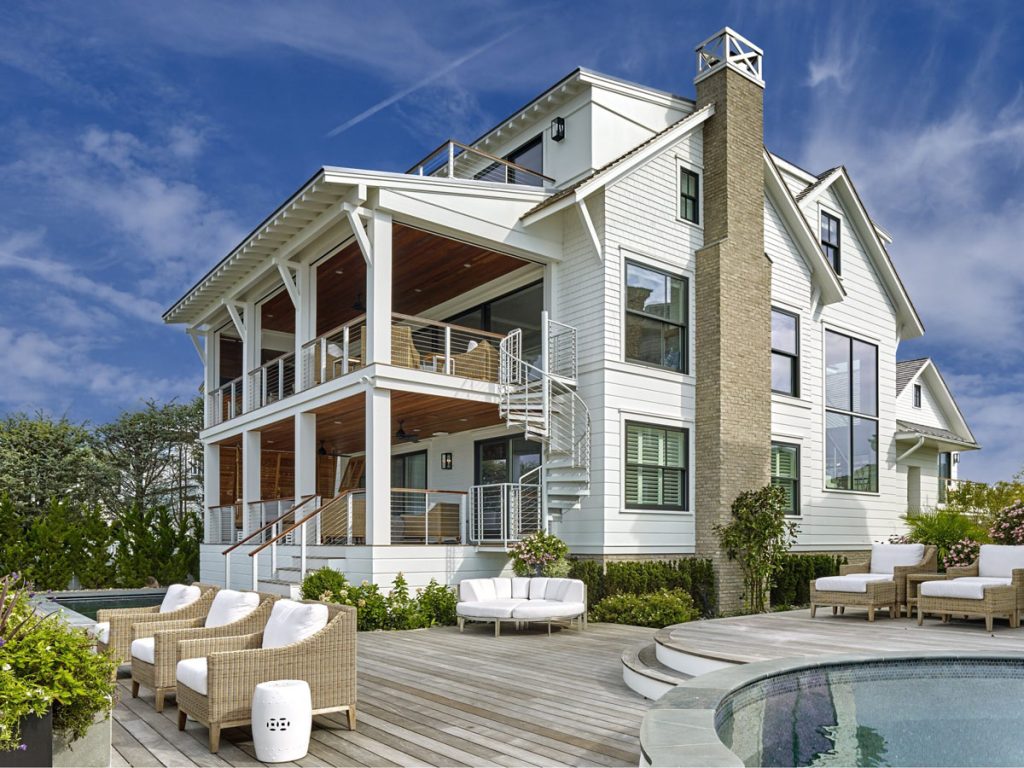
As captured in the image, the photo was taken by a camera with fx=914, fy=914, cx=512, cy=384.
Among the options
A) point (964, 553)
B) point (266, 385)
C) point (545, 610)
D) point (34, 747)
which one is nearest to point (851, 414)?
point (964, 553)

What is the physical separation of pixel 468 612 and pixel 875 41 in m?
14.9

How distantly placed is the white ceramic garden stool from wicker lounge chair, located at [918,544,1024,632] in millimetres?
7202

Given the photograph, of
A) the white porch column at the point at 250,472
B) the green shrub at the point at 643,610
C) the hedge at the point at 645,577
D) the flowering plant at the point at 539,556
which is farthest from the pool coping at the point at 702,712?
the white porch column at the point at 250,472

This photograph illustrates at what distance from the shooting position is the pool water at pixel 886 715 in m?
5.49

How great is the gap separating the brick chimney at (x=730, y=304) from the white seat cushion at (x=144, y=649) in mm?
9338

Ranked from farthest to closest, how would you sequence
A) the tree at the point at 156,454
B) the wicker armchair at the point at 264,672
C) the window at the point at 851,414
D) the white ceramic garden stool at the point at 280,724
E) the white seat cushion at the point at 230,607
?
the tree at the point at 156,454 < the window at the point at 851,414 < the white seat cushion at the point at 230,607 < the wicker armchair at the point at 264,672 < the white ceramic garden stool at the point at 280,724

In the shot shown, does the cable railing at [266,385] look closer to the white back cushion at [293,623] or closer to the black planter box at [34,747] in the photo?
the white back cushion at [293,623]

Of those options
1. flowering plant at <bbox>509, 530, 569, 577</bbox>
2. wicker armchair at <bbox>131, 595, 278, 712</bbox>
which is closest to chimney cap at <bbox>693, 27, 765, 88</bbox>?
flowering plant at <bbox>509, 530, 569, 577</bbox>

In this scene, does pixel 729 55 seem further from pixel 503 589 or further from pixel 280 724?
pixel 280 724

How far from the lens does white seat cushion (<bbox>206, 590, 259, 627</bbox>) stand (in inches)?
291

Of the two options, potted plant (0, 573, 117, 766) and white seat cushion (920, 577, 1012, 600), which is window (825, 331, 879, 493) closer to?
white seat cushion (920, 577, 1012, 600)

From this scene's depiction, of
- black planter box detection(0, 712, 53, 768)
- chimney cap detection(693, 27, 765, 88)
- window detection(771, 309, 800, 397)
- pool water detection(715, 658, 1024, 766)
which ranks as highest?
chimney cap detection(693, 27, 765, 88)

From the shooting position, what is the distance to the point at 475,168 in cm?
1786

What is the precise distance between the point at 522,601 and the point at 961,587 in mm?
5016
